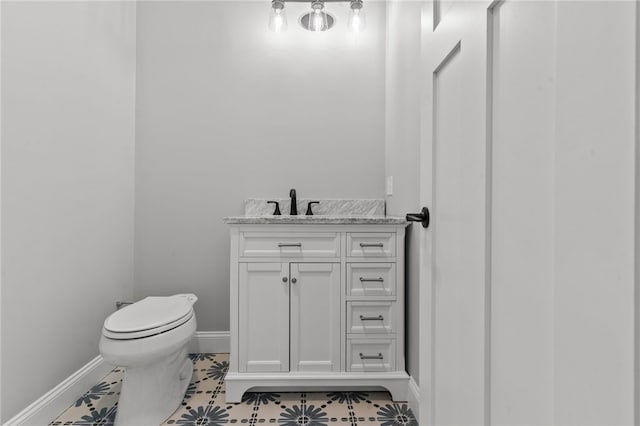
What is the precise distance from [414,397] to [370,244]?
70 centimetres

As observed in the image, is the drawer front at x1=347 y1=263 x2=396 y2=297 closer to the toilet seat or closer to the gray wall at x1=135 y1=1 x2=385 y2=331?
the gray wall at x1=135 y1=1 x2=385 y2=331

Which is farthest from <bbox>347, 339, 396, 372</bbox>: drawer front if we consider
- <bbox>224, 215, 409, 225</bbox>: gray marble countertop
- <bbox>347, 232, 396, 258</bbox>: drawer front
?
<bbox>224, 215, 409, 225</bbox>: gray marble countertop

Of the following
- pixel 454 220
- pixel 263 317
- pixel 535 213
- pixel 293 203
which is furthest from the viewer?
pixel 293 203

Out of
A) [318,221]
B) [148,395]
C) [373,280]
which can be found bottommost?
[148,395]

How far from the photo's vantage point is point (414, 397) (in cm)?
147

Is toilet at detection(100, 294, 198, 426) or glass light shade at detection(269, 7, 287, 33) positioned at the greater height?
glass light shade at detection(269, 7, 287, 33)

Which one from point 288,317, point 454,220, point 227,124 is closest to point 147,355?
point 288,317

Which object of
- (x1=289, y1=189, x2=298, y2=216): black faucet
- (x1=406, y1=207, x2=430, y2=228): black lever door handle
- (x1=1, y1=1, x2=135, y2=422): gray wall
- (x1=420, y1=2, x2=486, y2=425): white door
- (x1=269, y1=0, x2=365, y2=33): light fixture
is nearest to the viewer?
(x1=420, y1=2, x2=486, y2=425): white door

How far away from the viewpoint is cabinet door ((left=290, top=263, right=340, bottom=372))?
158 centimetres

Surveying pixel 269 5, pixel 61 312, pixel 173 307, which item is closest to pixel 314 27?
pixel 269 5

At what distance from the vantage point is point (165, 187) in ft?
6.98

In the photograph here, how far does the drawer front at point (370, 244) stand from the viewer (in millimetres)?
1614

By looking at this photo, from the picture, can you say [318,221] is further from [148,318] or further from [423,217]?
[148,318]

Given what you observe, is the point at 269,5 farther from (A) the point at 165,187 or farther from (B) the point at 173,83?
(A) the point at 165,187
